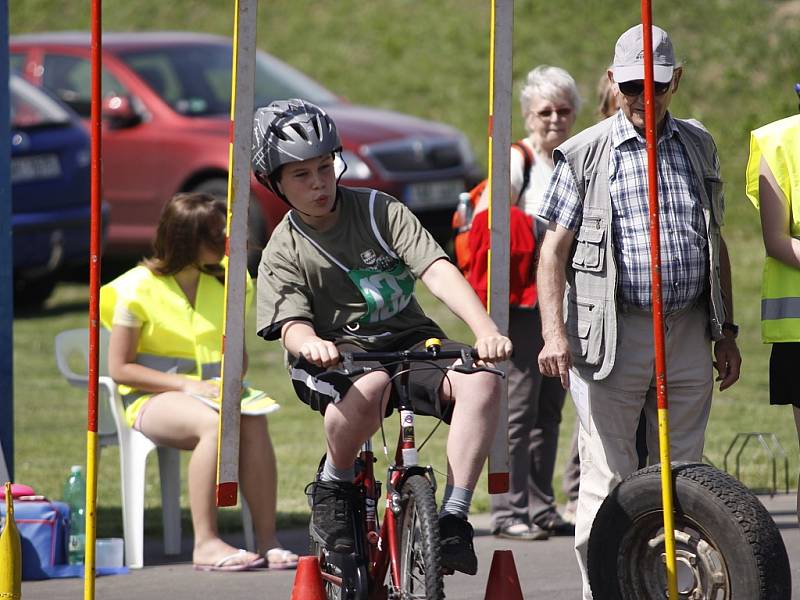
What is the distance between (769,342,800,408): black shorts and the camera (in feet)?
18.5

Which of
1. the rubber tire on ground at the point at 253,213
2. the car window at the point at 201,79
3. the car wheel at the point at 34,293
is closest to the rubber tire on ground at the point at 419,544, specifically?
the rubber tire on ground at the point at 253,213

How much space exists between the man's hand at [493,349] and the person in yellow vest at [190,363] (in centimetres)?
238

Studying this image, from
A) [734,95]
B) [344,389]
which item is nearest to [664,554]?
[344,389]

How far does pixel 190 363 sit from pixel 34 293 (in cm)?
868

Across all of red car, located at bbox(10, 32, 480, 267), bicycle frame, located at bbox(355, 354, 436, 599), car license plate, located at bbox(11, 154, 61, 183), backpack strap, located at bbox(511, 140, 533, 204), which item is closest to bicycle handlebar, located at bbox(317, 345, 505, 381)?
bicycle frame, located at bbox(355, 354, 436, 599)

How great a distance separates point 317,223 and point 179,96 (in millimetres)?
10666

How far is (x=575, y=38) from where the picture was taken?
21.6m

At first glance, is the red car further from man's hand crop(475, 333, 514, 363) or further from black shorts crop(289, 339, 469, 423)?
man's hand crop(475, 333, 514, 363)

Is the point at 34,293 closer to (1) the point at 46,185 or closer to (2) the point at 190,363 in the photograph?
(1) the point at 46,185

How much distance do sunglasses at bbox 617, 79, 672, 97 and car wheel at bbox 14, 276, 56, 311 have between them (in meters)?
11.1

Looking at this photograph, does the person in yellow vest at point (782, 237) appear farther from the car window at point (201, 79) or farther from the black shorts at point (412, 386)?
the car window at point (201, 79)

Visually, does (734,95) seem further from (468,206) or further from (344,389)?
(344,389)

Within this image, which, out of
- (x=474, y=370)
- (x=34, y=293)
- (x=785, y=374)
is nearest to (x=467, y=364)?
(x=474, y=370)

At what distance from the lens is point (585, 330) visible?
5.50 m
